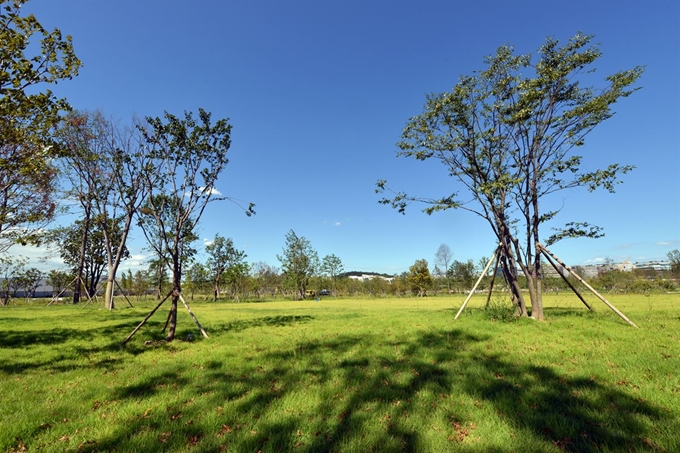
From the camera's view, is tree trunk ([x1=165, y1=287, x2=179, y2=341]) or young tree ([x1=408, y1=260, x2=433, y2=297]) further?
young tree ([x1=408, y1=260, x2=433, y2=297])

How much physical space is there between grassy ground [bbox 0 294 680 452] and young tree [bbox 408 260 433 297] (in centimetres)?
6374

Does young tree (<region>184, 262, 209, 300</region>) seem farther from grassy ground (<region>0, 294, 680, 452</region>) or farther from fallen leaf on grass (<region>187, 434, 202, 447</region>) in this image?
fallen leaf on grass (<region>187, 434, 202, 447</region>)

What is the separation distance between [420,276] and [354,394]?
7100 centimetres

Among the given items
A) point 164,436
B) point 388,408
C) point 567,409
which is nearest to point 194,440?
point 164,436

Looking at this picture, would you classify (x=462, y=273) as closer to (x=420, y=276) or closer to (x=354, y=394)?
(x=420, y=276)

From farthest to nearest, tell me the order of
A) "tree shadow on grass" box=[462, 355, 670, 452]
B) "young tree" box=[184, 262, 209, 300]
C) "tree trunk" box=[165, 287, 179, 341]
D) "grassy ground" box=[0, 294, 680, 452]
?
"young tree" box=[184, 262, 209, 300] → "tree trunk" box=[165, 287, 179, 341] → "grassy ground" box=[0, 294, 680, 452] → "tree shadow on grass" box=[462, 355, 670, 452]

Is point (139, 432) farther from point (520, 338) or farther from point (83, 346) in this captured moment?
point (520, 338)

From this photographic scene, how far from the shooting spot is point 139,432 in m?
4.70

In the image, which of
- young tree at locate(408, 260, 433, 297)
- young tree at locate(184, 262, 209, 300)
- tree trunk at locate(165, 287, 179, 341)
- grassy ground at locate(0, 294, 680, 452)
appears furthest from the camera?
young tree at locate(408, 260, 433, 297)

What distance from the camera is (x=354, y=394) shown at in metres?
6.20

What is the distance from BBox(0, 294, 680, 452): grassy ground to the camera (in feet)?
14.6

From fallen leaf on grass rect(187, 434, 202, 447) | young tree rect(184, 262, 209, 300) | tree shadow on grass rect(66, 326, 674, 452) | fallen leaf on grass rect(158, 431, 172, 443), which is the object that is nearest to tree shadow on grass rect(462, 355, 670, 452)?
tree shadow on grass rect(66, 326, 674, 452)

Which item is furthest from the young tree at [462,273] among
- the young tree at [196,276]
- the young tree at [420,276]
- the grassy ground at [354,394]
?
the grassy ground at [354,394]

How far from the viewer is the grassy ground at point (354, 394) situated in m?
4.44
